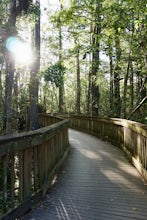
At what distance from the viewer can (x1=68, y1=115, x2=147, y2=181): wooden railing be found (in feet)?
21.7

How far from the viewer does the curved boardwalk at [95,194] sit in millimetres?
4285

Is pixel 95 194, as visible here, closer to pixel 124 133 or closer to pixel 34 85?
pixel 124 133

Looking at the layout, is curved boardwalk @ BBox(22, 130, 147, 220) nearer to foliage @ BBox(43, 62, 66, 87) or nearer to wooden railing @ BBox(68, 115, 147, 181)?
wooden railing @ BBox(68, 115, 147, 181)

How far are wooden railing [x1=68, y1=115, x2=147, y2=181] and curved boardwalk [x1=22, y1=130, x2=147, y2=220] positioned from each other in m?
0.30

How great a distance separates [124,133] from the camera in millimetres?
9711

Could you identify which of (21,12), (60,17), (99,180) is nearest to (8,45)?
(21,12)

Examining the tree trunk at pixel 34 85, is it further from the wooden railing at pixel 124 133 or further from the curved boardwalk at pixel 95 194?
the curved boardwalk at pixel 95 194

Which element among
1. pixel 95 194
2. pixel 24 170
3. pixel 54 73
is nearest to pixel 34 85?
pixel 54 73

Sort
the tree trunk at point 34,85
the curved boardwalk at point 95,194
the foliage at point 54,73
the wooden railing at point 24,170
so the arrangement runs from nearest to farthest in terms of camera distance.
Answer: the wooden railing at point 24,170
the curved boardwalk at point 95,194
the foliage at point 54,73
the tree trunk at point 34,85

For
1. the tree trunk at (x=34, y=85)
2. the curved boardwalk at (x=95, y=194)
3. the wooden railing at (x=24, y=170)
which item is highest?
the tree trunk at (x=34, y=85)

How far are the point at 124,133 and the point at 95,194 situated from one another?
184 inches

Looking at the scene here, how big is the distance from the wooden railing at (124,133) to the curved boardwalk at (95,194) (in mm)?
300

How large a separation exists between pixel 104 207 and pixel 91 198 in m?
0.46

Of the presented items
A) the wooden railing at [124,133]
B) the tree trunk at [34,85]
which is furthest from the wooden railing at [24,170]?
the tree trunk at [34,85]
